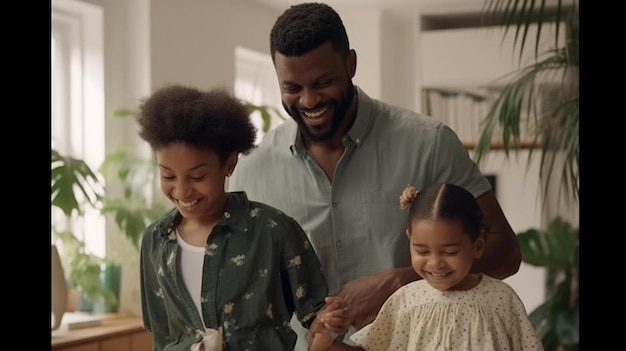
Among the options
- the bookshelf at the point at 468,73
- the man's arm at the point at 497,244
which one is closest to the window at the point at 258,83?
the bookshelf at the point at 468,73

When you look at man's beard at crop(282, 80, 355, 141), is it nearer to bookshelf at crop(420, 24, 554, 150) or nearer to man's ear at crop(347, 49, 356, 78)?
man's ear at crop(347, 49, 356, 78)

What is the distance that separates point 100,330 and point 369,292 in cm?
55

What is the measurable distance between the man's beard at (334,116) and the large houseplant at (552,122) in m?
0.22

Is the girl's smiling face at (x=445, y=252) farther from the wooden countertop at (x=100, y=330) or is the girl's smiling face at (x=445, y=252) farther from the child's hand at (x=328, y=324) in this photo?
the wooden countertop at (x=100, y=330)

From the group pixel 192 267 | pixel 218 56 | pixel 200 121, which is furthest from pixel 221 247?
pixel 218 56

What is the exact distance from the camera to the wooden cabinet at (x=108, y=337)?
1586 mm

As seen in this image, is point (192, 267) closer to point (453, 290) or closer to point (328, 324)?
point (328, 324)

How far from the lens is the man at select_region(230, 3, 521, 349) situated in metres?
1.42

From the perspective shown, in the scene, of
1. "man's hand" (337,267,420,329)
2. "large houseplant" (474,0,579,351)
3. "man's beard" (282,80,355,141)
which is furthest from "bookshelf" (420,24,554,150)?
"man's hand" (337,267,420,329)

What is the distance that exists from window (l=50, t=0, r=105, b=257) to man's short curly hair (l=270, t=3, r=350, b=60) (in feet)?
1.40

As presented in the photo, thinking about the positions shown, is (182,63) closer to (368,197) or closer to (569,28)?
(368,197)
